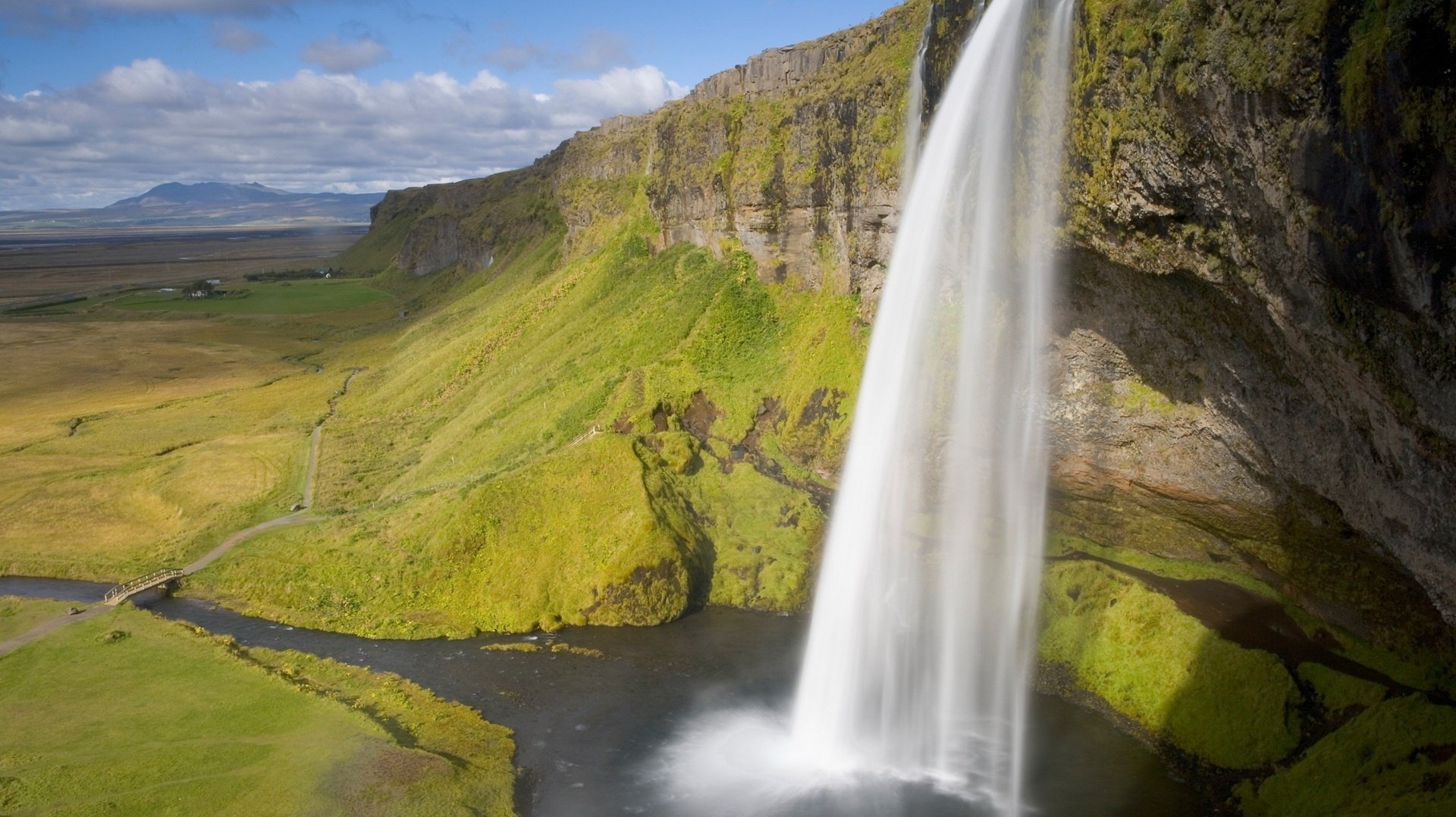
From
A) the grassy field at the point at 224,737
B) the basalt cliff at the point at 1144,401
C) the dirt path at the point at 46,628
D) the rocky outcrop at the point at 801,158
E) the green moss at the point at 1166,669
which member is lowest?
the dirt path at the point at 46,628

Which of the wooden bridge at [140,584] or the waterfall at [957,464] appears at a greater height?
the waterfall at [957,464]

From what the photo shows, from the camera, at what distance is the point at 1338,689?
26.0 metres

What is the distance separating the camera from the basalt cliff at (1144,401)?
17703 mm

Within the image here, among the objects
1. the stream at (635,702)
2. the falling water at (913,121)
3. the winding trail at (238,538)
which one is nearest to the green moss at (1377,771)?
the stream at (635,702)

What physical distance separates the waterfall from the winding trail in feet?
97.4

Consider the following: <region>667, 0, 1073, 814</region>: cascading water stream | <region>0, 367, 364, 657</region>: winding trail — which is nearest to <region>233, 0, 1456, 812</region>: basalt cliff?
<region>667, 0, 1073, 814</region>: cascading water stream

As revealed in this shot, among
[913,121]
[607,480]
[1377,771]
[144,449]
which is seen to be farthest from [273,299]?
[1377,771]

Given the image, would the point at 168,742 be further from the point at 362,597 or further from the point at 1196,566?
the point at 1196,566

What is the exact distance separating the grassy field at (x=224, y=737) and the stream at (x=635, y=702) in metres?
1.29

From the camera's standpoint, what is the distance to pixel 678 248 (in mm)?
64188

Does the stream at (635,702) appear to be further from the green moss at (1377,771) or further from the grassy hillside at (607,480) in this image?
the green moss at (1377,771)

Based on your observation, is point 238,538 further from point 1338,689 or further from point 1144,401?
Answer: point 1338,689

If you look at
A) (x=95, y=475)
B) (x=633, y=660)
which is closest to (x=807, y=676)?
(x=633, y=660)

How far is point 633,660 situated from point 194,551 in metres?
25.8
